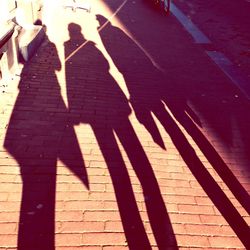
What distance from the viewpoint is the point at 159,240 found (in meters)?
3.51

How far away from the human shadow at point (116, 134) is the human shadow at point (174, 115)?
0.42 m

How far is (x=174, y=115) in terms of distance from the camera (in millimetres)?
5934

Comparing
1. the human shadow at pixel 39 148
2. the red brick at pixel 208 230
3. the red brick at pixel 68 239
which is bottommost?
the red brick at pixel 208 230

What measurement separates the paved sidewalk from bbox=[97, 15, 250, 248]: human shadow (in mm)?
21

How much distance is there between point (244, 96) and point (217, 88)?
2.14 feet

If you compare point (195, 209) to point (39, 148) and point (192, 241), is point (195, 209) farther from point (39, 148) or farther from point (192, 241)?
point (39, 148)

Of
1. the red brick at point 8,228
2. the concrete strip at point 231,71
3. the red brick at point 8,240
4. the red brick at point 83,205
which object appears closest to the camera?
the red brick at point 8,240

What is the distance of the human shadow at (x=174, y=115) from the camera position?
420cm

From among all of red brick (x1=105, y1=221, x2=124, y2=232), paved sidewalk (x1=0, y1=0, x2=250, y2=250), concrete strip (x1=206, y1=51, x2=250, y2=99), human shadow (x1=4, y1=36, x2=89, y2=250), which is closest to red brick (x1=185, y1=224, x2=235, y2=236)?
paved sidewalk (x1=0, y1=0, x2=250, y2=250)

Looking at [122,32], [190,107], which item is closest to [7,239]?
[190,107]

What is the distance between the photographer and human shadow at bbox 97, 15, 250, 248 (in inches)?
165

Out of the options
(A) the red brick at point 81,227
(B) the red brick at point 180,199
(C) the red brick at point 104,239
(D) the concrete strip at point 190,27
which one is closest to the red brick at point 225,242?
(B) the red brick at point 180,199

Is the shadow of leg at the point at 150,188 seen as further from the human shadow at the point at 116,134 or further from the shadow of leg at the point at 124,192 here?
the shadow of leg at the point at 124,192

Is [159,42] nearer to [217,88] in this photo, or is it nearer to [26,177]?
[217,88]
